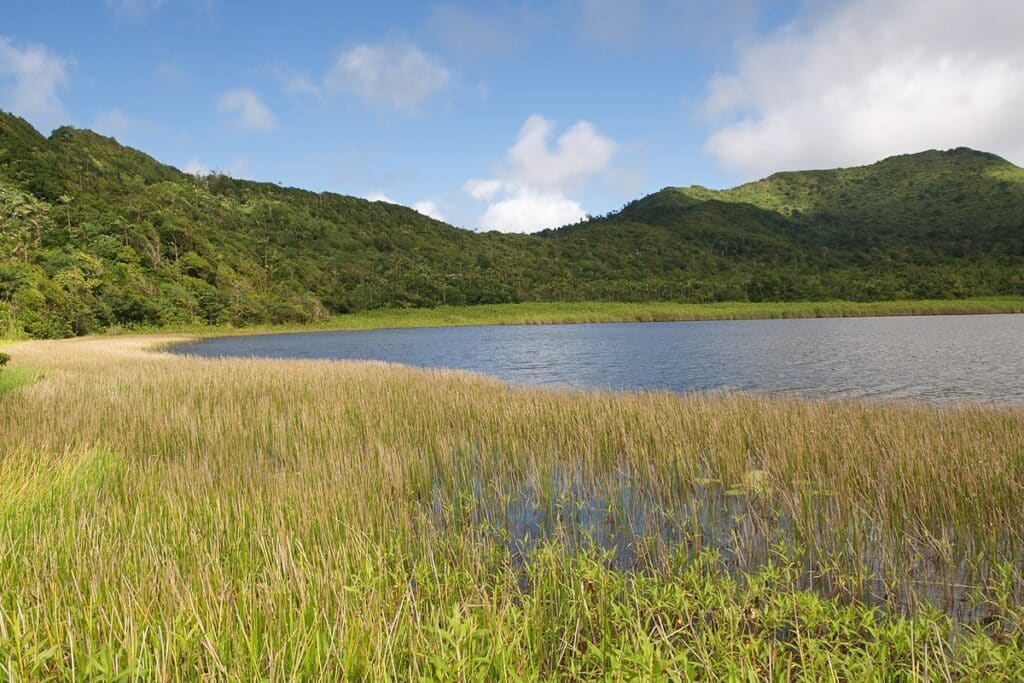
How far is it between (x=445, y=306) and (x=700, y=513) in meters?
89.1

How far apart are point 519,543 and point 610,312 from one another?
7853 cm

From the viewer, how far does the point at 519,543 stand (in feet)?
15.6

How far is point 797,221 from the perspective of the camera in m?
154

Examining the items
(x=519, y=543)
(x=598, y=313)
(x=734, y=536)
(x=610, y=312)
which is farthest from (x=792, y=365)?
(x=598, y=313)

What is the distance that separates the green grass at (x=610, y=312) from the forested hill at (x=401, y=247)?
11.7 feet

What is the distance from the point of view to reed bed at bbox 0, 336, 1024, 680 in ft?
9.02

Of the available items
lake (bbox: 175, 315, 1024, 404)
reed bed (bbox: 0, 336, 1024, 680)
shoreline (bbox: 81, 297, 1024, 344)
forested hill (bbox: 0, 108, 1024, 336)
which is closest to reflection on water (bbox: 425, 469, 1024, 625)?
reed bed (bbox: 0, 336, 1024, 680)

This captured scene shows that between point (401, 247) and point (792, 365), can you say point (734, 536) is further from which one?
point (401, 247)

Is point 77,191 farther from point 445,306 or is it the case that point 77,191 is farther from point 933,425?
point 933,425

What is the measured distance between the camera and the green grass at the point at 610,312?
70625mm

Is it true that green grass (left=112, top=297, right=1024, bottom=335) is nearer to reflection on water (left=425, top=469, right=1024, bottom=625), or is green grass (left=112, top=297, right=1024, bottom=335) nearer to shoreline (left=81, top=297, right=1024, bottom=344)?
shoreline (left=81, top=297, right=1024, bottom=344)

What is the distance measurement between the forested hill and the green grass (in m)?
3.57

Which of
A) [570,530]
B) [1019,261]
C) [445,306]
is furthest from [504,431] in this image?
[1019,261]

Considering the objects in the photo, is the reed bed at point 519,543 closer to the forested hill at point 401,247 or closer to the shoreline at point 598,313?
the forested hill at point 401,247
